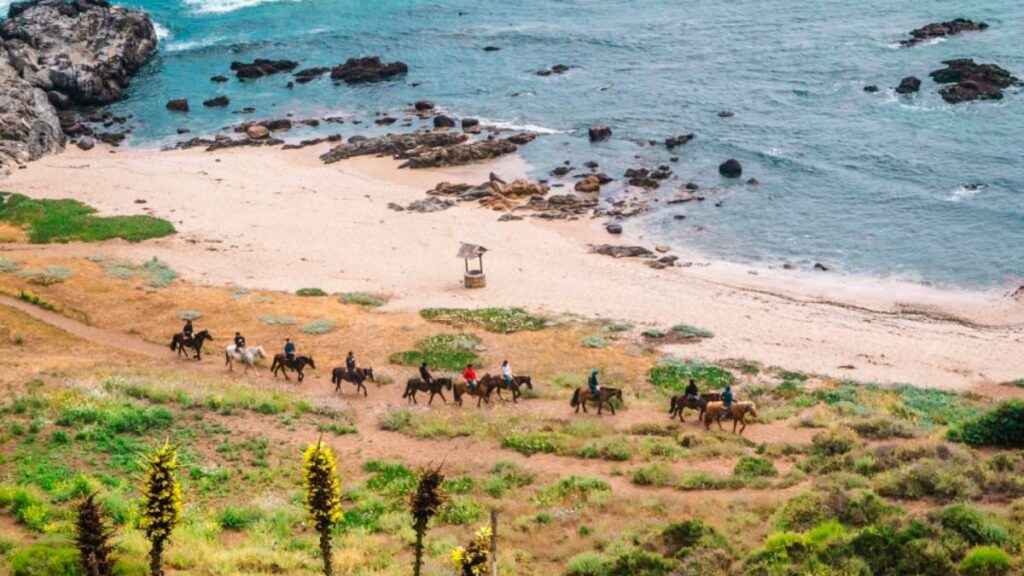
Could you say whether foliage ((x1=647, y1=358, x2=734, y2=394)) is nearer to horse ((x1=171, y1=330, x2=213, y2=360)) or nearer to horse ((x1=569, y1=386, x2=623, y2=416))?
horse ((x1=569, y1=386, x2=623, y2=416))

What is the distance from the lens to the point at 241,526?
2717 cm

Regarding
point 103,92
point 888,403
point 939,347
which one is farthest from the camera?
point 103,92

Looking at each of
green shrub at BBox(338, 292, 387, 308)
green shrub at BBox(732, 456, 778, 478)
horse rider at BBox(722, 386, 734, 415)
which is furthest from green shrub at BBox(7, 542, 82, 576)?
green shrub at BBox(338, 292, 387, 308)

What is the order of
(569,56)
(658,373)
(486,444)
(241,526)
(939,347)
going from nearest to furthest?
(241,526)
(486,444)
(658,373)
(939,347)
(569,56)

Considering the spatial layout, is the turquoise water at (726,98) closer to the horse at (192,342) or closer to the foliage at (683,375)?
the foliage at (683,375)

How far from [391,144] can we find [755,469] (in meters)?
59.0

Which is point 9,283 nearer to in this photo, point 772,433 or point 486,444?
point 486,444

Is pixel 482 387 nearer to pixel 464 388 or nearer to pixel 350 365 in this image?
pixel 464 388

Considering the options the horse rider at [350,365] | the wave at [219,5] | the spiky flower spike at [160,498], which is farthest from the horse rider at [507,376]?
the wave at [219,5]

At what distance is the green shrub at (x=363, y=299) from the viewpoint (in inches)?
2121

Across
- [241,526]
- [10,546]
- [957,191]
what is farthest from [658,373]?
[957,191]

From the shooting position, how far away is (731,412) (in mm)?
36969

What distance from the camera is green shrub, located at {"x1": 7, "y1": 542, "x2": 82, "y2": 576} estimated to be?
2052 cm

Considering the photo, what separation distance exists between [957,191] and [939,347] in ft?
87.6
